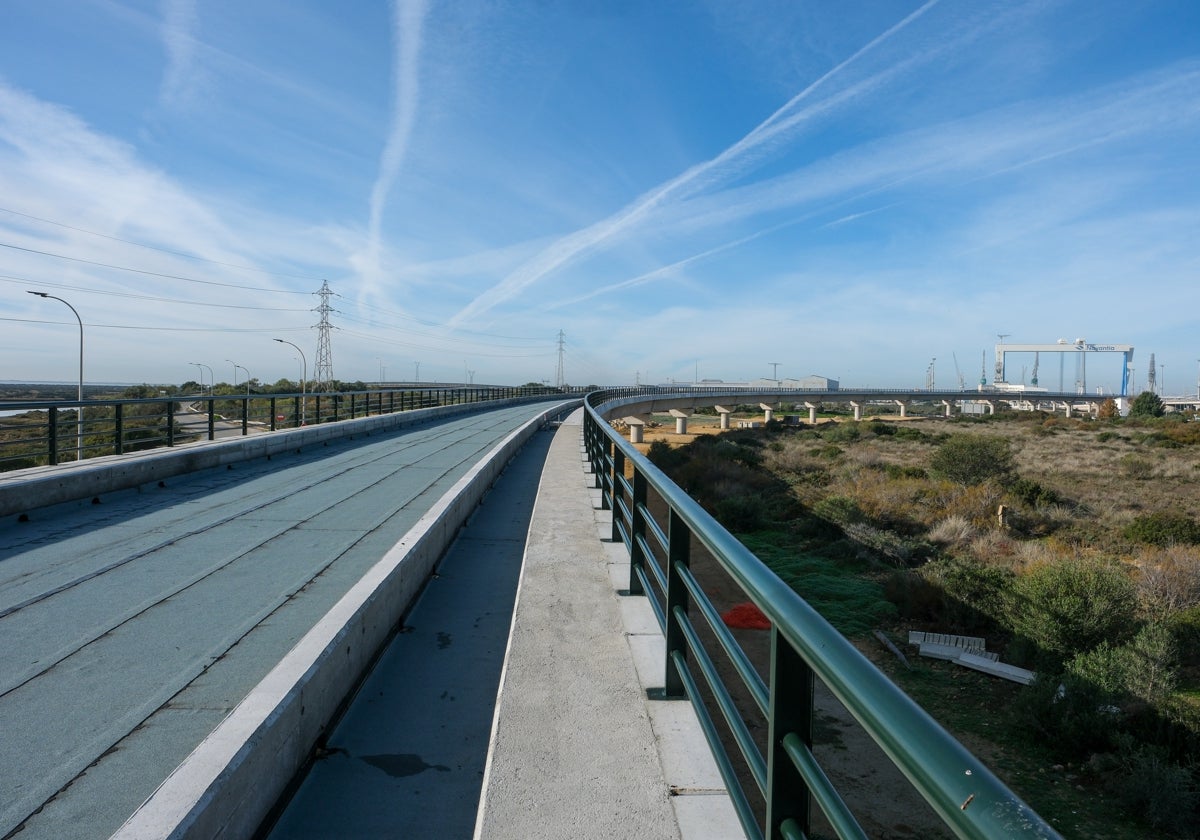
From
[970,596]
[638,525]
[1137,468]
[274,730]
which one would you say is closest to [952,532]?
[970,596]

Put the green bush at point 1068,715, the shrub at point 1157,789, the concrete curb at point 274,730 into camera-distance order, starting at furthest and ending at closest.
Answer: the green bush at point 1068,715 → the shrub at point 1157,789 → the concrete curb at point 274,730

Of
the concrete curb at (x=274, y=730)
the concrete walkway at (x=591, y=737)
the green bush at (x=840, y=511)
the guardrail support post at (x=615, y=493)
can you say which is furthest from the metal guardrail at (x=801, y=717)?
the green bush at (x=840, y=511)

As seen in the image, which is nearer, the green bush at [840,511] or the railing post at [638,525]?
the railing post at [638,525]

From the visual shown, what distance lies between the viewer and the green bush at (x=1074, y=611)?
9.49m

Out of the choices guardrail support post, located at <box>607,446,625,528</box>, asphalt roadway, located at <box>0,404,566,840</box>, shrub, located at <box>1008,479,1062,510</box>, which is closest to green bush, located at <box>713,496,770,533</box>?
shrub, located at <box>1008,479,1062,510</box>

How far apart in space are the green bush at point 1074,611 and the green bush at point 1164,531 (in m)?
7.13

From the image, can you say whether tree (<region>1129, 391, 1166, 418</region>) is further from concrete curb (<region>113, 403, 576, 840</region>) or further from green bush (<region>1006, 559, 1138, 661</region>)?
concrete curb (<region>113, 403, 576, 840</region>)

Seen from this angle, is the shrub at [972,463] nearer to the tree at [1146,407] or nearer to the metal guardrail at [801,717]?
the metal guardrail at [801,717]

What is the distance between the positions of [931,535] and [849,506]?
7.07 feet

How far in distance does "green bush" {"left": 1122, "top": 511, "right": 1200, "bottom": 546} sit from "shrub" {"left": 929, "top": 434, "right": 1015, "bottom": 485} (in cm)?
695

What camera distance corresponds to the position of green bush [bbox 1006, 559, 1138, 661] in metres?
9.49

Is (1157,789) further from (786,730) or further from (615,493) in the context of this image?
(786,730)

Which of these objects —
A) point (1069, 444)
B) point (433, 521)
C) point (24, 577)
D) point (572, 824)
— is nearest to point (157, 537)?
point (24, 577)

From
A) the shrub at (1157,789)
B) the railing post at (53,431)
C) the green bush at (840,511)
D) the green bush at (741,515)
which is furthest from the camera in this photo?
the green bush at (741,515)
